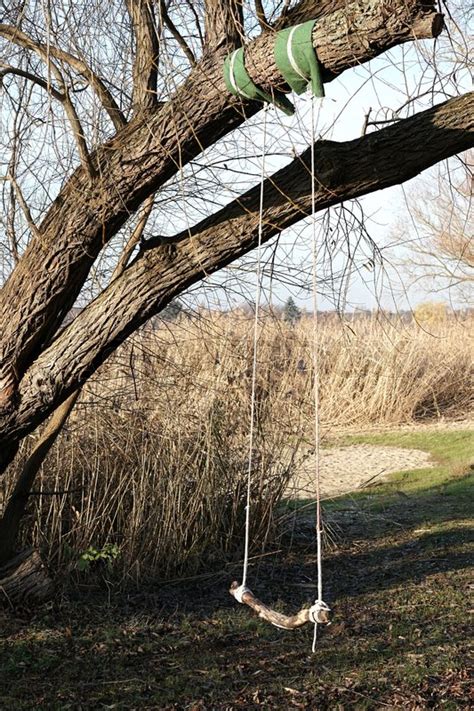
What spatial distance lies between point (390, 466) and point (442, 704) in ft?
20.8

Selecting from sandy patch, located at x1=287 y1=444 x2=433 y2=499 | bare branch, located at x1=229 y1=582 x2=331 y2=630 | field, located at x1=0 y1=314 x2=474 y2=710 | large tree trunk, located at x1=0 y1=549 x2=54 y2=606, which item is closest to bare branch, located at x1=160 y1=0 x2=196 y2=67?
field, located at x1=0 y1=314 x2=474 y2=710

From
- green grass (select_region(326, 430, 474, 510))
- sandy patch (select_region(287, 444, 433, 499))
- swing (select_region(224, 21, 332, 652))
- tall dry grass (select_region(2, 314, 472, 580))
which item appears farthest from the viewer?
sandy patch (select_region(287, 444, 433, 499))

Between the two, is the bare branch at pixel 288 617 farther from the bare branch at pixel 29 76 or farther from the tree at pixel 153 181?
the bare branch at pixel 29 76

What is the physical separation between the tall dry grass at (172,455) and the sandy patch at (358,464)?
78.3 inches

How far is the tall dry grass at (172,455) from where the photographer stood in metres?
5.41

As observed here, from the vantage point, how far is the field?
4.00 meters

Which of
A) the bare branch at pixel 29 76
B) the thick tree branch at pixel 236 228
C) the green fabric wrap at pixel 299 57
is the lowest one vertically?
the thick tree branch at pixel 236 228

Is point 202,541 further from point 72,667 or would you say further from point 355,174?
point 355,174

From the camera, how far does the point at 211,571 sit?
225 inches

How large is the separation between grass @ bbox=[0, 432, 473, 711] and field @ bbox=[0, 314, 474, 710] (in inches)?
0.5

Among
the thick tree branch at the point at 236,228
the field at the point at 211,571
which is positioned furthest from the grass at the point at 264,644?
the thick tree branch at the point at 236,228

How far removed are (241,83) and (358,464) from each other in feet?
25.5

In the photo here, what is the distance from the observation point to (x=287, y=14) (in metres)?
3.26

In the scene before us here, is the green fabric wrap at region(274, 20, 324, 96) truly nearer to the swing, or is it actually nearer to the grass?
the swing
